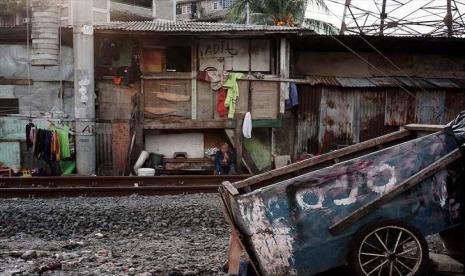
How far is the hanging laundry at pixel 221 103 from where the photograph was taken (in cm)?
1606

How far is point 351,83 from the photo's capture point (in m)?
16.4

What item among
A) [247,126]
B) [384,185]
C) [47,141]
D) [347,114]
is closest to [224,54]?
[247,126]

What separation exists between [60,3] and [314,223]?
43.6ft

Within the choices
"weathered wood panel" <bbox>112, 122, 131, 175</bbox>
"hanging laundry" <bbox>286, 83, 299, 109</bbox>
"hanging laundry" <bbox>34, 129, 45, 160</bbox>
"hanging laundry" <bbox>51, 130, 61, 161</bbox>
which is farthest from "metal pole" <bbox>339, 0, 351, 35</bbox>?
"hanging laundry" <bbox>34, 129, 45, 160</bbox>

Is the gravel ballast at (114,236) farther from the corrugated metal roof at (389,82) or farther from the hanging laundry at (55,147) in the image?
the corrugated metal roof at (389,82)

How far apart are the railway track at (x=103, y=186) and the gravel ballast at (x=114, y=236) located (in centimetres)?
46

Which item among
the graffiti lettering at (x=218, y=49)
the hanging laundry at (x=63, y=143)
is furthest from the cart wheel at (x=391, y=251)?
the graffiti lettering at (x=218, y=49)

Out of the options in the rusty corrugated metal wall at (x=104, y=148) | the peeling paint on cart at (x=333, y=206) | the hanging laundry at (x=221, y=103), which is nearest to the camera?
the peeling paint on cart at (x=333, y=206)

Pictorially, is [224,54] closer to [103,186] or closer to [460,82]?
[103,186]

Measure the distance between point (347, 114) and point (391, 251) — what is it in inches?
488

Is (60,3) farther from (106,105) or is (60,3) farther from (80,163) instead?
(80,163)

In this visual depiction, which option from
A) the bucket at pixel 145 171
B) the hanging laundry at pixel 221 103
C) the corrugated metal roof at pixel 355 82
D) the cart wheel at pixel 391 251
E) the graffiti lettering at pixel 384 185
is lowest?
the bucket at pixel 145 171

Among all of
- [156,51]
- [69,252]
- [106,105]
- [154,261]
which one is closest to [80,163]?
[106,105]

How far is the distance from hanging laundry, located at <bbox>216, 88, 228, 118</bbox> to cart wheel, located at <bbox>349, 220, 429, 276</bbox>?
11674mm
